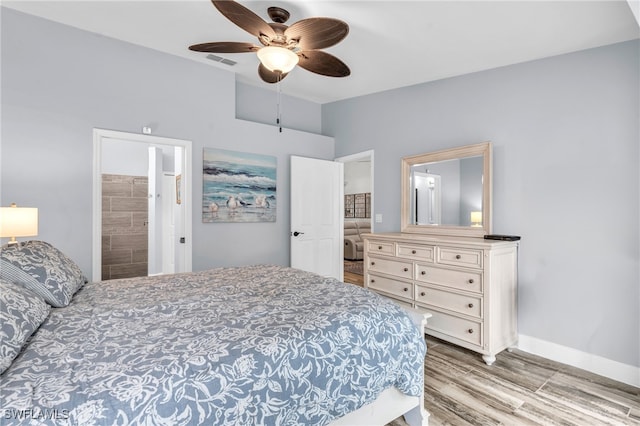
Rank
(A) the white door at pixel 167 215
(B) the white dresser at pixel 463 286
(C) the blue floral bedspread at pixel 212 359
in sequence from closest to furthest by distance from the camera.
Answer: (C) the blue floral bedspread at pixel 212 359, (B) the white dresser at pixel 463 286, (A) the white door at pixel 167 215

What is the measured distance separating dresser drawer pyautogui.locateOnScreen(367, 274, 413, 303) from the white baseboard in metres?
1.06

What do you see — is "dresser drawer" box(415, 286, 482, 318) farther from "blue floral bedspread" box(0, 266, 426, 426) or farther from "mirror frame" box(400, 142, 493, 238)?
"blue floral bedspread" box(0, 266, 426, 426)

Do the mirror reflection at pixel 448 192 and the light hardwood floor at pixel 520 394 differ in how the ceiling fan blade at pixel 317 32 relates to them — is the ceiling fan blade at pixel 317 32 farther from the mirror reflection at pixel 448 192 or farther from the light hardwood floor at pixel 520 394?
the light hardwood floor at pixel 520 394

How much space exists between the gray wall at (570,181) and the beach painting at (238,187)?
2295mm

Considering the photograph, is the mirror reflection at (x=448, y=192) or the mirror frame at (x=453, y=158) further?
the mirror reflection at (x=448, y=192)

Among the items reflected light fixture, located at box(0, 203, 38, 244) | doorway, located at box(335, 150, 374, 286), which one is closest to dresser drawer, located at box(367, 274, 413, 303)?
reflected light fixture, located at box(0, 203, 38, 244)

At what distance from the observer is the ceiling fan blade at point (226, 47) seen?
7.43 ft

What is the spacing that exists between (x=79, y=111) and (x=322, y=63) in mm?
2333

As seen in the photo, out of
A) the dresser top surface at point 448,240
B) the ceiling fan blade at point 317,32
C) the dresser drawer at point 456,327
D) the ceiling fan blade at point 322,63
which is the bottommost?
the dresser drawer at point 456,327

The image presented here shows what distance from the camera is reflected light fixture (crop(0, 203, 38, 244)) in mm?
2266

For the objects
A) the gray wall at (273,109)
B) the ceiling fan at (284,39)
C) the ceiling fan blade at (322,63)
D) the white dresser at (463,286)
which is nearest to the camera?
the ceiling fan at (284,39)

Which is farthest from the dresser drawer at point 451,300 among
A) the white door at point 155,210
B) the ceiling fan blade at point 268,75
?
the white door at point 155,210

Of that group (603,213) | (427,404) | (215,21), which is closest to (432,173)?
(603,213)

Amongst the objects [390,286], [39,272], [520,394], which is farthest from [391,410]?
[39,272]
